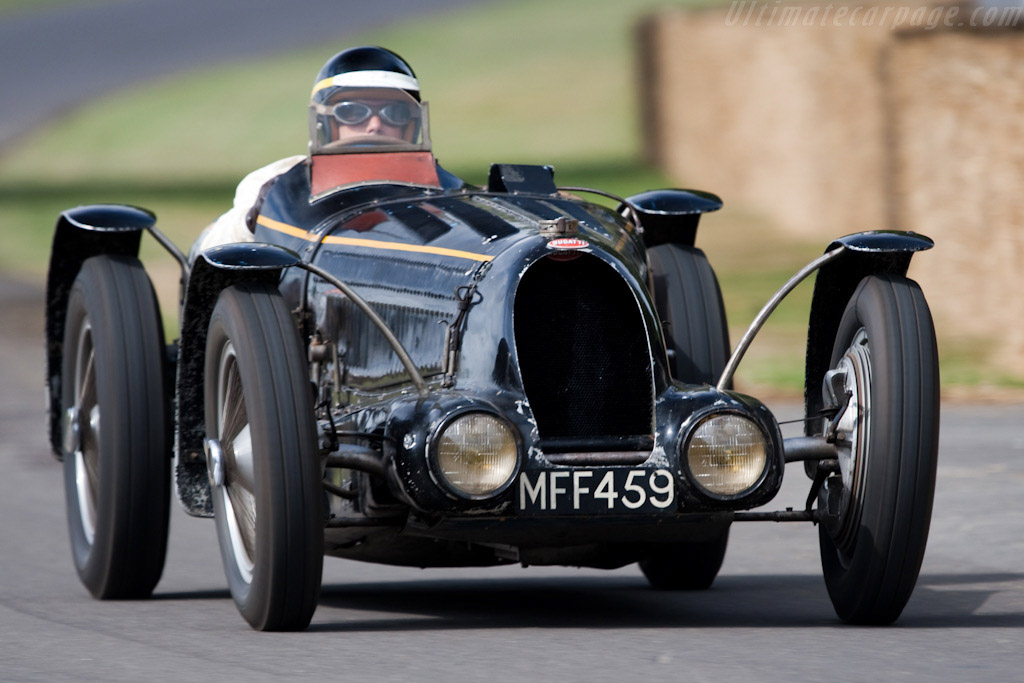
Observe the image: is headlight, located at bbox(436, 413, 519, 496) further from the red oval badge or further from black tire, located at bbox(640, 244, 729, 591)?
black tire, located at bbox(640, 244, 729, 591)

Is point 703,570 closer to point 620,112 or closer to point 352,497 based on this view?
point 352,497

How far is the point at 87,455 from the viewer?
24.8ft

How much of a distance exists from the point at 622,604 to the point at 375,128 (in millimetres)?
2287

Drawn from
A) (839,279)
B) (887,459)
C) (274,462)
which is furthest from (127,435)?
(887,459)

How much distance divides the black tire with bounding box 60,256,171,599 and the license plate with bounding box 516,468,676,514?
6.37ft

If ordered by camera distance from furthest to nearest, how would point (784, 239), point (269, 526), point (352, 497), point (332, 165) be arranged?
point (784, 239) < point (332, 165) < point (352, 497) < point (269, 526)

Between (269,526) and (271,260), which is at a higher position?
(271,260)

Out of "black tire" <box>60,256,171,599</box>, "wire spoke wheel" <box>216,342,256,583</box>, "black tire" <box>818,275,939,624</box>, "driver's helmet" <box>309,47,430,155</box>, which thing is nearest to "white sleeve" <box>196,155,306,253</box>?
"driver's helmet" <box>309,47,430,155</box>

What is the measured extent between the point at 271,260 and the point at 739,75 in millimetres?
18992

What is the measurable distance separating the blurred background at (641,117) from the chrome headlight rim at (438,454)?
7.78 m

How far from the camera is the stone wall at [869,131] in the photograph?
45.8 ft

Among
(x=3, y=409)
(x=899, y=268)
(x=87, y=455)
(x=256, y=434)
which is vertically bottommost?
(x=3, y=409)

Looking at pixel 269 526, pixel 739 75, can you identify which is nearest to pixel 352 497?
pixel 269 526

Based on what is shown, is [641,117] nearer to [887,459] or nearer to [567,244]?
[567,244]
